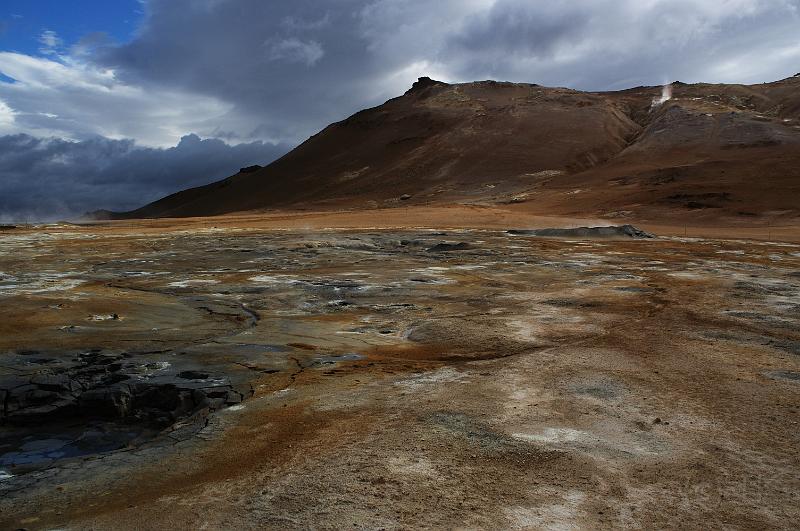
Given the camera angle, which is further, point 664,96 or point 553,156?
point 664,96

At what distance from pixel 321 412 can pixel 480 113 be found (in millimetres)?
74124

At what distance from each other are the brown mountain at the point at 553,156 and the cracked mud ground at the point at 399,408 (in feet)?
99.7

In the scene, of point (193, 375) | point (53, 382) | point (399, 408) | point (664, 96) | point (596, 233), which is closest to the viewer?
point (399, 408)

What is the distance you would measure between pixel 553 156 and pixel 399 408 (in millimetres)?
59926

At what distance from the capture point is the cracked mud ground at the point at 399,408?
11.2ft

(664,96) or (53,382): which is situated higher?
(664,96)

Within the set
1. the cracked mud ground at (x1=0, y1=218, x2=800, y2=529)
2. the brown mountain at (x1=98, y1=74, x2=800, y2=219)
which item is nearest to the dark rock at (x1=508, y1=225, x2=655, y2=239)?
the brown mountain at (x1=98, y1=74, x2=800, y2=219)

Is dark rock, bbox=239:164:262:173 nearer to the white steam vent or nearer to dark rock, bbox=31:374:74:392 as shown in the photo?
the white steam vent

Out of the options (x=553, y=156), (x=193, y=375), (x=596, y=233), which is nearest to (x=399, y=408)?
(x=193, y=375)

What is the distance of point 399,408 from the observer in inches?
191

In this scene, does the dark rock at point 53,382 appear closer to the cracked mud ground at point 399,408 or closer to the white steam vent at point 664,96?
the cracked mud ground at point 399,408

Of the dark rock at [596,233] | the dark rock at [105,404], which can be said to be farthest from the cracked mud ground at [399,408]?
the dark rock at [596,233]

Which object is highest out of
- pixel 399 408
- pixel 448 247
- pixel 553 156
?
pixel 553 156

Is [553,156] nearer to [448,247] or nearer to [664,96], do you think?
[664,96]
